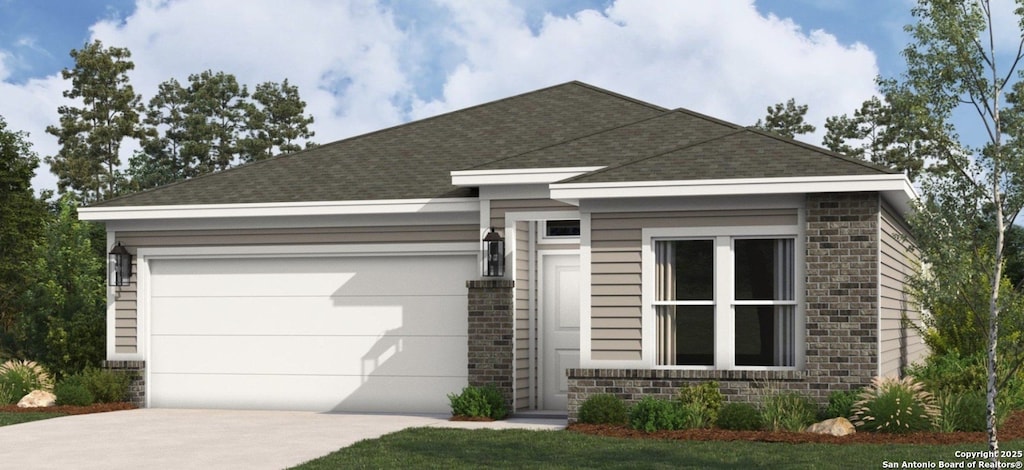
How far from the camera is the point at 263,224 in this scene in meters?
16.3

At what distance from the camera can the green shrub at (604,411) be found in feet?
43.2

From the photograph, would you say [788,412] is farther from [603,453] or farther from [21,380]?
[21,380]

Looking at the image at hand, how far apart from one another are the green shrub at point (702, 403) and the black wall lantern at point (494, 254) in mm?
3049

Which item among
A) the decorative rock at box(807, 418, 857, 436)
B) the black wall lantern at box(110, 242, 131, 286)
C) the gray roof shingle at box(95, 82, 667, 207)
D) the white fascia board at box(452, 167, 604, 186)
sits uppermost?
the gray roof shingle at box(95, 82, 667, 207)

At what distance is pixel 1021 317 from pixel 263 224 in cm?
1046

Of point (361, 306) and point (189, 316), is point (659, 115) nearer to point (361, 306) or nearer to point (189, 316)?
point (361, 306)

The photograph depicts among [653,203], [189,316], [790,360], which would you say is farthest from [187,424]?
[790,360]

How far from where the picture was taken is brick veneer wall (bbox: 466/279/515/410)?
587 inches

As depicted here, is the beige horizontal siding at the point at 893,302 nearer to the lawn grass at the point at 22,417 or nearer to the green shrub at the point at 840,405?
the green shrub at the point at 840,405

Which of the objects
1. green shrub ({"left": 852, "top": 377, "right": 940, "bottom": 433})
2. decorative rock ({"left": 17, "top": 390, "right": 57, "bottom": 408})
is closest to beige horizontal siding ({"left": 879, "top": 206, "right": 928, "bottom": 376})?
green shrub ({"left": 852, "top": 377, "right": 940, "bottom": 433})

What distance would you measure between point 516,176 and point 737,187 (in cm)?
303

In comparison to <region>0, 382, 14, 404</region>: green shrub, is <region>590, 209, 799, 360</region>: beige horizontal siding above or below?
above

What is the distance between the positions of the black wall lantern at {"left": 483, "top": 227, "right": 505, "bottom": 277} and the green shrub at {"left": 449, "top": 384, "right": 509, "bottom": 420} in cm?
148

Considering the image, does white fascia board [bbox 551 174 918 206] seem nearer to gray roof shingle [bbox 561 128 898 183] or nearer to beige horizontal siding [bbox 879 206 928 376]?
gray roof shingle [bbox 561 128 898 183]
